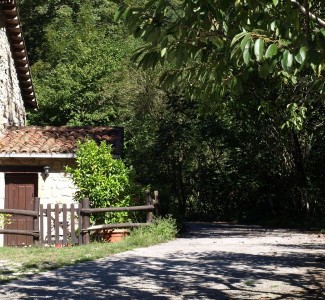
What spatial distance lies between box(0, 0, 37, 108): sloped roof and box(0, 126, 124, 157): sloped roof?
2.69 metres

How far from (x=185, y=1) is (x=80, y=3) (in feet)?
118

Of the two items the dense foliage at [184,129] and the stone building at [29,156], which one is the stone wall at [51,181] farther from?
the dense foliage at [184,129]

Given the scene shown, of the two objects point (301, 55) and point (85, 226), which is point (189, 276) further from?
point (301, 55)

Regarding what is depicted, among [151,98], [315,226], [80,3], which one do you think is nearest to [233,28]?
[315,226]

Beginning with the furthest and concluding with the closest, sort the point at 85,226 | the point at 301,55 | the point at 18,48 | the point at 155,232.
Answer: the point at 18,48
the point at 155,232
the point at 85,226
the point at 301,55

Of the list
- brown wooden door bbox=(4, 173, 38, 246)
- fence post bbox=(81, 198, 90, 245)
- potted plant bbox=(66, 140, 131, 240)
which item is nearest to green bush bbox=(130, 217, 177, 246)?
potted plant bbox=(66, 140, 131, 240)

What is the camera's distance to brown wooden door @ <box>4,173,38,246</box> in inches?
586

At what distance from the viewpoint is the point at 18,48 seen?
17.4 metres

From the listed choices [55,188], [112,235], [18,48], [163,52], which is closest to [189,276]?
[163,52]

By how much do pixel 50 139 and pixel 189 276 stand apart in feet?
26.8

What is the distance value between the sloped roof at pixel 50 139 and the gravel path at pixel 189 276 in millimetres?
4204

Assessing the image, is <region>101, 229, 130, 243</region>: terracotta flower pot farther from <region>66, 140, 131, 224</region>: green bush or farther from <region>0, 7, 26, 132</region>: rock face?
<region>0, 7, 26, 132</region>: rock face

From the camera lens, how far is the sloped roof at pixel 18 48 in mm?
15633

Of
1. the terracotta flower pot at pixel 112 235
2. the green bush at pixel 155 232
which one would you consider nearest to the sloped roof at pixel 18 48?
the terracotta flower pot at pixel 112 235
